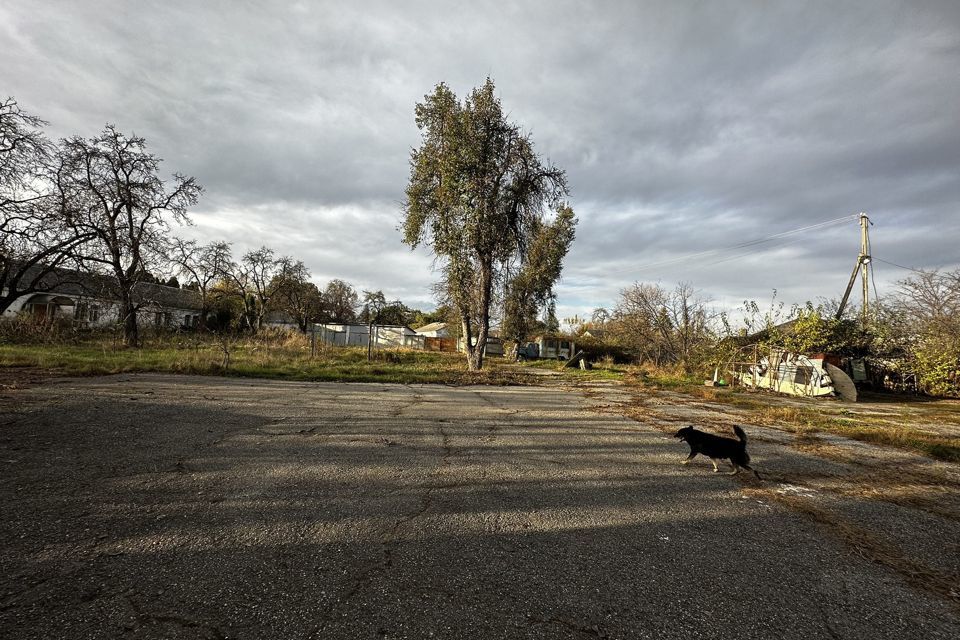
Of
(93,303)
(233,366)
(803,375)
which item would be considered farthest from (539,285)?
(93,303)

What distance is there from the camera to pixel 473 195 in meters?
16.2

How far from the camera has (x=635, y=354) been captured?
27562 mm

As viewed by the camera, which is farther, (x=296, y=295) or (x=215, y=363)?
(x=296, y=295)

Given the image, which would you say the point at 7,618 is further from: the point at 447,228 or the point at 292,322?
the point at 292,322

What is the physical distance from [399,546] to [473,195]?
15301mm

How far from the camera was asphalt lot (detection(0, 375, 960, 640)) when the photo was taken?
1857mm

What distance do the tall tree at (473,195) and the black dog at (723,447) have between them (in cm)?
1245

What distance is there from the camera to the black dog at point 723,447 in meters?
4.20

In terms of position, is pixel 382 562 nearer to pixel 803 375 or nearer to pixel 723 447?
pixel 723 447

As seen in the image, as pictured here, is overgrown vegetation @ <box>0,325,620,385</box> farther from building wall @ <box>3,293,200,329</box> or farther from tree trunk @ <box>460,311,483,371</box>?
tree trunk @ <box>460,311,483,371</box>

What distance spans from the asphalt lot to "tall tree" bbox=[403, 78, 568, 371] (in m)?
12.4

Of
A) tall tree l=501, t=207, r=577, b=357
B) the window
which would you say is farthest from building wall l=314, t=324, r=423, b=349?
the window

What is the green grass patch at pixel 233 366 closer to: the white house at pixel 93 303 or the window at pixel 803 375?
the white house at pixel 93 303

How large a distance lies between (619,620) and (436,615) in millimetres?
902
